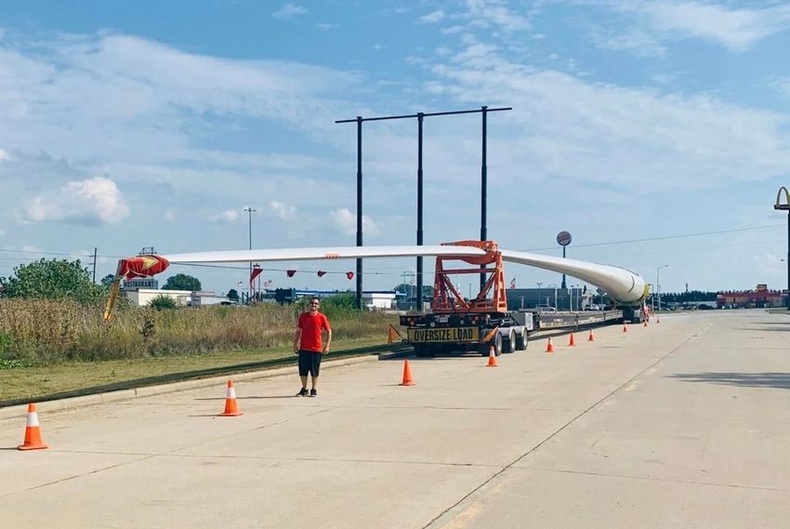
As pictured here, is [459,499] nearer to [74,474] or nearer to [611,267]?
[74,474]

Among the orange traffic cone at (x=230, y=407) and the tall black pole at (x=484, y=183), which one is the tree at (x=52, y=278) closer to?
the tall black pole at (x=484, y=183)

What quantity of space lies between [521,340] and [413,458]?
2079 centimetres

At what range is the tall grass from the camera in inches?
1041

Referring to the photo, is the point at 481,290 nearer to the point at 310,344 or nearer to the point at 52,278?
the point at 310,344

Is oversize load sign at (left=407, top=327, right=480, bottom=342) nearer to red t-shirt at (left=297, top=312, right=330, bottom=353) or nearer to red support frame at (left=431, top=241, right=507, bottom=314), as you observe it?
red support frame at (left=431, top=241, right=507, bottom=314)

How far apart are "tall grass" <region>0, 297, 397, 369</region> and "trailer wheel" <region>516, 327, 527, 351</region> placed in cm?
862

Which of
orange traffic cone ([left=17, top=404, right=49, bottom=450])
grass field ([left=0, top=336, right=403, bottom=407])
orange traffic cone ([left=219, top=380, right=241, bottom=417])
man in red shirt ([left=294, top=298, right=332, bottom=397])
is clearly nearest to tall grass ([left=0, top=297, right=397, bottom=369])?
grass field ([left=0, top=336, right=403, bottom=407])

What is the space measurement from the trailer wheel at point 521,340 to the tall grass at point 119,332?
8619mm

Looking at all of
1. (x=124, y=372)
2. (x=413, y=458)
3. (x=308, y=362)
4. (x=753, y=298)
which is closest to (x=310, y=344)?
(x=308, y=362)

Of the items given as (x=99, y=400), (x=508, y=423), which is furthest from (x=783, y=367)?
(x=99, y=400)

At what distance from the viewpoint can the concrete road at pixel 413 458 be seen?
7.24 metres

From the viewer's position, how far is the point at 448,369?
22250 millimetres

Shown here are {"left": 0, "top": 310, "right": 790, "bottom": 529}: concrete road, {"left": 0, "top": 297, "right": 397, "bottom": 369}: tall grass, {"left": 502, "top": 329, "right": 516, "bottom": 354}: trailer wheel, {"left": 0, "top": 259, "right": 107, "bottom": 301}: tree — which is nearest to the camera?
{"left": 0, "top": 310, "right": 790, "bottom": 529}: concrete road

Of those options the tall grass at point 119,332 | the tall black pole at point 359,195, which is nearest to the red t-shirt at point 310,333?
the tall grass at point 119,332
